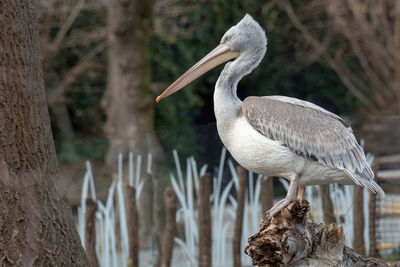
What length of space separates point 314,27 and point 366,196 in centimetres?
700

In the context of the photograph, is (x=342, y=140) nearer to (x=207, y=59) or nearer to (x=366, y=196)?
(x=207, y=59)

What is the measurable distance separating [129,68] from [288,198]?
399cm

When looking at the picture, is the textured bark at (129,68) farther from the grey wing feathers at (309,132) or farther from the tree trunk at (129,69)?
the grey wing feathers at (309,132)

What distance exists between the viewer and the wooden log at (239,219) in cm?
441

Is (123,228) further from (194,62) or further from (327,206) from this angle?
(194,62)

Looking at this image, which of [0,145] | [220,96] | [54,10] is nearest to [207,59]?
[220,96]

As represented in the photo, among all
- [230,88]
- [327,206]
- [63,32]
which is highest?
[63,32]

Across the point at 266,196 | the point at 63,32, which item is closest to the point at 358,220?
the point at 266,196

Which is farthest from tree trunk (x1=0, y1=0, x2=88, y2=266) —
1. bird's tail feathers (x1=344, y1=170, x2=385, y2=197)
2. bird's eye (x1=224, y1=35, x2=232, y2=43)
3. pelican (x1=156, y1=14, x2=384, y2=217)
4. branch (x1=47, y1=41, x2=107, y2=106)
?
branch (x1=47, y1=41, x2=107, y2=106)

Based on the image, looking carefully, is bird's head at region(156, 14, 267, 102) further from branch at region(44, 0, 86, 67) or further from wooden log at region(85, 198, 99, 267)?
branch at region(44, 0, 86, 67)

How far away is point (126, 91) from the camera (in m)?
6.59

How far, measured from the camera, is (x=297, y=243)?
2.71 m

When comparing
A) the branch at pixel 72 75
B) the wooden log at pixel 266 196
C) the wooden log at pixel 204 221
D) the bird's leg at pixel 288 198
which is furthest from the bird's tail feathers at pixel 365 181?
the branch at pixel 72 75

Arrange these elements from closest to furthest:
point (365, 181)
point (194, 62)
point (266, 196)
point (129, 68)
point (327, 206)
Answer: point (365, 181)
point (266, 196)
point (327, 206)
point (129, 68)
point (194, 62)
